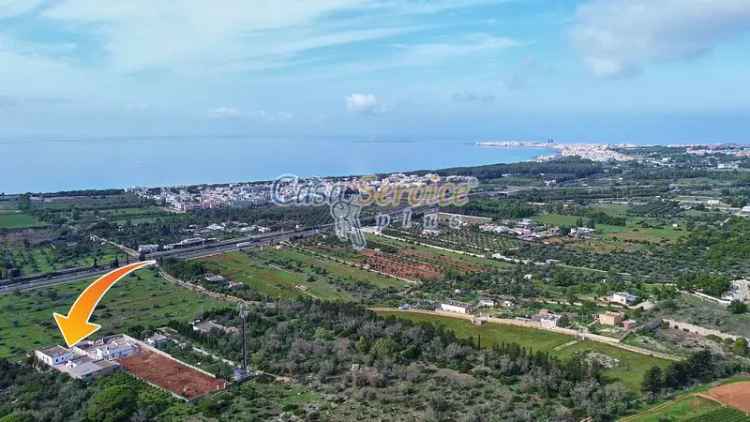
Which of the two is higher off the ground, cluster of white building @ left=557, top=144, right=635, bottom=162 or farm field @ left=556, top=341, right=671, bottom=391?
cluster of white building @ left=557, top=144, right=635, bottom=162

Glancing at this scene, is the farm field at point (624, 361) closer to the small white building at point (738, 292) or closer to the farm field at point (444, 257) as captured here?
the small white building at point (738, 292)

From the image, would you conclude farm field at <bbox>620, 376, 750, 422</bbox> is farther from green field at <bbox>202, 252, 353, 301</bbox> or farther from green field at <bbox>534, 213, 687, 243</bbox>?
green field at <bbox>534, 213, 687, 243</bbox>

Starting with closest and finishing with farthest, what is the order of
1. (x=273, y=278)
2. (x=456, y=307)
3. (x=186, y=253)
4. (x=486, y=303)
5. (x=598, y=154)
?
(x=456, y=307), (x=486, y=303), (x=273, y=278), (x=186, y=253), (x=598, y=154)

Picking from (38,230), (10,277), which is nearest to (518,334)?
(10,277)

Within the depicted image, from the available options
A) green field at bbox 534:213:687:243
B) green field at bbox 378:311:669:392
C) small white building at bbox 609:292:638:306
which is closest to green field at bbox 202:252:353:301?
green field at bbox 378:311:669:392

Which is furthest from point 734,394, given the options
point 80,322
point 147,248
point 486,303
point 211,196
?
point 211,196

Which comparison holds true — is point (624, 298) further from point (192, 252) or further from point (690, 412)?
point (192, 252)
